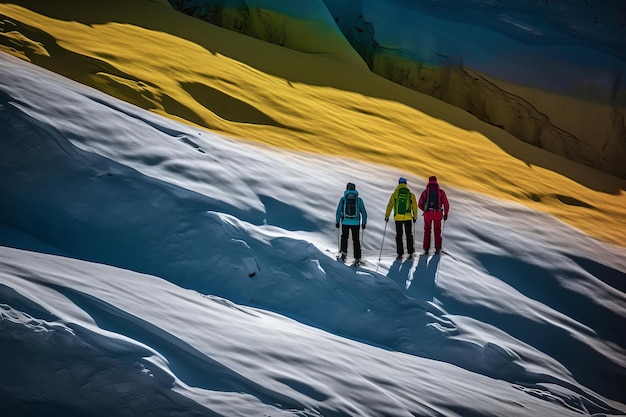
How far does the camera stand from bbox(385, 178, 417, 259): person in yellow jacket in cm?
923

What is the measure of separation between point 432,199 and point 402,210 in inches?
25.1

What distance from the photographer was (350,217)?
872 centimetres

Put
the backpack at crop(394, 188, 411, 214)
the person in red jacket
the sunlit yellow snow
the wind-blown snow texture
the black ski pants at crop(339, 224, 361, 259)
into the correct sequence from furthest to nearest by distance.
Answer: the sunlit yellow snow → the person in red jacket → the backpack at crop(394, 188, 411, 214) → the black ski pants at crop(339, 224, 361, 259) → the wind-blown snow texture

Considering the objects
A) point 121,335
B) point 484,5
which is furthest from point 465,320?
point 484,5

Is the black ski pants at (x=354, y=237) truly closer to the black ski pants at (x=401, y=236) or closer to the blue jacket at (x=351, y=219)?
the blue jacket at (x=351, y=219)

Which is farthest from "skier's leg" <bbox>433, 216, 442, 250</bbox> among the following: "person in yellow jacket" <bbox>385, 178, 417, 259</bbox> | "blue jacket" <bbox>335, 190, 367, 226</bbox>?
"blue jacket" <bbox>335, 190, 367, 226</bbox>

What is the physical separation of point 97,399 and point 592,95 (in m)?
20.8

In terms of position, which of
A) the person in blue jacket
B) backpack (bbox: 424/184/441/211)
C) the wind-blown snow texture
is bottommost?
the wind-blown snow texture

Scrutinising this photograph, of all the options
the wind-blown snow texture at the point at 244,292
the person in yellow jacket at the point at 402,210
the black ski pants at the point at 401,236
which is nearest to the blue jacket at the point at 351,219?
the wind-blown snow texture at the point at 244,292

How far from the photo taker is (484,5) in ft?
78.8

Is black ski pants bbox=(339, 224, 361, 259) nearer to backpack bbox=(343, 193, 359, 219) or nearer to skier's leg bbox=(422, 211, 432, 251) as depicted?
backpack bbox=(343, 193, 359, 219)

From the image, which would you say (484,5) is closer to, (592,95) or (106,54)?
(592,95)

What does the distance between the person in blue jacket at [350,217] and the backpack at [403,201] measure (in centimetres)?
71

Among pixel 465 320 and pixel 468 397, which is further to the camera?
pixel 465 320
